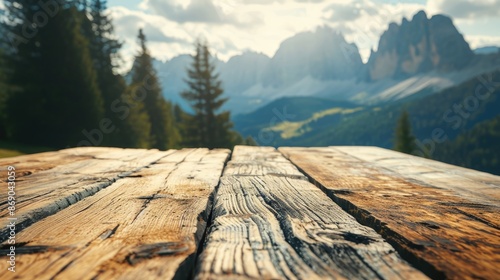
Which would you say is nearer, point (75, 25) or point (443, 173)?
point (443, 173)

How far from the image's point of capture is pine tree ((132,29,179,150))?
31.0m

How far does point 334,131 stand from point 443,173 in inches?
6427

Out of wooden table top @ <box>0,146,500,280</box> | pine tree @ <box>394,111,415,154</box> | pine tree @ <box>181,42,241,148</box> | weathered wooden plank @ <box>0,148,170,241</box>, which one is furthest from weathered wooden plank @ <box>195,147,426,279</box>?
pine tree @ <box>394,111,415,154</box>

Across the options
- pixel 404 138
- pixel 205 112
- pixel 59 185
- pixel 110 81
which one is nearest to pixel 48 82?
pixel 110 81

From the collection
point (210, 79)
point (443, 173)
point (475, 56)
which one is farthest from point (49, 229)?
point (475, 56)

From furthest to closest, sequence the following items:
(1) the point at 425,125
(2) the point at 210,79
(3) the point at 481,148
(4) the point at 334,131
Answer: (4) the point at 334,131 → (1) the point at 425,125 → (3) the point at 481,148 → (2) the point at 210,79

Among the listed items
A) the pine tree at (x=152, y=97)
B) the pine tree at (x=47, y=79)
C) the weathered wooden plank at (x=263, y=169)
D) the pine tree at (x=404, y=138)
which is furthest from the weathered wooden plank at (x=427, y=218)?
the pine tree at (x=404, y=138)

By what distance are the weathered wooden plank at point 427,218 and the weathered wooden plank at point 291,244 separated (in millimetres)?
63

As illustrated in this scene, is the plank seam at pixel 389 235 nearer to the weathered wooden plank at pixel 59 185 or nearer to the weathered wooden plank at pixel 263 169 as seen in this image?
the weathered wooden plank at pixel 263 169

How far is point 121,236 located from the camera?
1.04 m

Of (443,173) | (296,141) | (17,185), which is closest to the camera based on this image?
(17,185)

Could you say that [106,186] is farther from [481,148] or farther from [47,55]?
[481,148]

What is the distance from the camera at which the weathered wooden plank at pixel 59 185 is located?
1.29 metres

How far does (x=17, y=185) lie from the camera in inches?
72.5
